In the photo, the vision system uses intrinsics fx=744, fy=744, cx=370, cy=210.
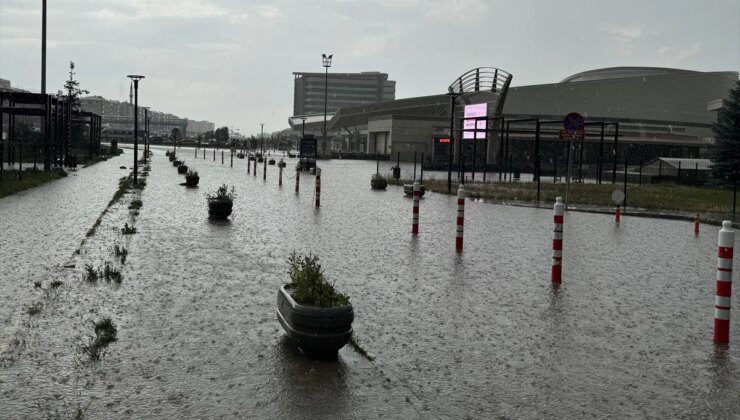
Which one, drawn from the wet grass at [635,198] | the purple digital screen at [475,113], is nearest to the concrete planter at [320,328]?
the wet grass at [635,198]

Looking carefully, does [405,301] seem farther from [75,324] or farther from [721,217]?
[721,217]

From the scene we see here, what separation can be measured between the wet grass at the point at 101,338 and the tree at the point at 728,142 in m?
47.6

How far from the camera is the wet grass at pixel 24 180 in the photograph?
24.9 m

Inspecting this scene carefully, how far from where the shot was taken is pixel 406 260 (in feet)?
43.4

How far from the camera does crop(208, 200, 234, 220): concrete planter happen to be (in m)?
18.6

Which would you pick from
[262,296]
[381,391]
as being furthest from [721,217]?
[381,391]

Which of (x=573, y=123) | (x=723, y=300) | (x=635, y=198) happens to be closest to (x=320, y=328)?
(x=723, y=300)

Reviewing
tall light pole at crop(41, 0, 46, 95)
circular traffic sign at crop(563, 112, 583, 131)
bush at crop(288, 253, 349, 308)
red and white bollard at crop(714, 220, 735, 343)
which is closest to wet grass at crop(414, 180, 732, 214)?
circular traffic sign at crop(563, 112, 583, 131)

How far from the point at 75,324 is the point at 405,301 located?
3973mm

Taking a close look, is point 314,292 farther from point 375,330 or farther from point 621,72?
point 621,72

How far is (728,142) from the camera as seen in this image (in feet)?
163

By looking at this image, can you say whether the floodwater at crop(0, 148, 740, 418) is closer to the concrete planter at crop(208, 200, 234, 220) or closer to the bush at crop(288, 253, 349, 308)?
the bush at crop(288, 253, 349, 308)

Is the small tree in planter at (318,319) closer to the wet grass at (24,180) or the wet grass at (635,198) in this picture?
the wet grass at (24,180)

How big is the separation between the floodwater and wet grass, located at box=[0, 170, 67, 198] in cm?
897
